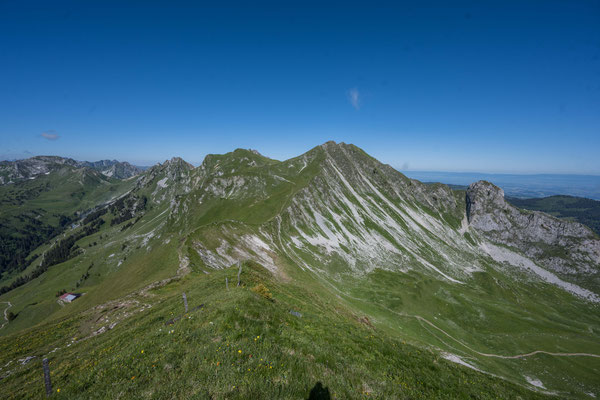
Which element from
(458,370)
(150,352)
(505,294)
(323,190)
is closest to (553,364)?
(505,294)

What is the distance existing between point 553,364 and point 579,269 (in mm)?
159393

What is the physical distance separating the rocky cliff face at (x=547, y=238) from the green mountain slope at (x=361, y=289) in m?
0.87

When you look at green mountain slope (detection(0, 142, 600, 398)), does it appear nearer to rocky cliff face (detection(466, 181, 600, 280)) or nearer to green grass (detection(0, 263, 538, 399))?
green grass (detection(0, 263, 538, 399))

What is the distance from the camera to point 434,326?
7638 centimetres

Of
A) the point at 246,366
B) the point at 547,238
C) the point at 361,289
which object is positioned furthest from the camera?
the point at 547,238

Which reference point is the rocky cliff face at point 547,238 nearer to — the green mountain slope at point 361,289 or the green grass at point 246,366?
the green mountain slope at point 361,289

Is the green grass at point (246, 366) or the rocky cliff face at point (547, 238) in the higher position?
the green grass at point (246, 366)

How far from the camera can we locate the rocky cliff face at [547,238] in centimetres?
Answer: 16525

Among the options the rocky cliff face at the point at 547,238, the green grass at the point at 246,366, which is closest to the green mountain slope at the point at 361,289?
the green grass at the point at 246,366

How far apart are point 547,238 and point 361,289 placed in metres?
199

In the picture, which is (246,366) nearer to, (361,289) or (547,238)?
(361,289)

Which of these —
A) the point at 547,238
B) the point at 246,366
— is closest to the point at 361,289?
the point at 246,366

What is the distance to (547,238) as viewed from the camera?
182m

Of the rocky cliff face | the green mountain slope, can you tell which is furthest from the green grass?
the rocky cliff face
